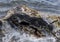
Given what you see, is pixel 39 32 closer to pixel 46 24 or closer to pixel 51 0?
pixel 46 24

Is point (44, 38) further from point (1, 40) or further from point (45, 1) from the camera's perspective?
point (45, 1)

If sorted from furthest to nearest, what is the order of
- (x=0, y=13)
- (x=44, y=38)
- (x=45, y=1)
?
(x=45, y=1) → (x=0, y=13) → (x=44, y=38)

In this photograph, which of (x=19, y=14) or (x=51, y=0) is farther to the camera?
(x=51, y=0)

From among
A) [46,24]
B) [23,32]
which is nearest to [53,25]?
[46,24]

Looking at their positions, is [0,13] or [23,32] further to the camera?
[0,13]

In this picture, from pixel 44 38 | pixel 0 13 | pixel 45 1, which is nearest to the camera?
pixel 44 38

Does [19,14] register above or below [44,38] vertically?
above

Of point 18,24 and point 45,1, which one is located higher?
point 18,24

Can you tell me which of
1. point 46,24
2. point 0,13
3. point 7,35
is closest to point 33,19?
point 46,24

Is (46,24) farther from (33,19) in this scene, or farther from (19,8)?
(19,8)
